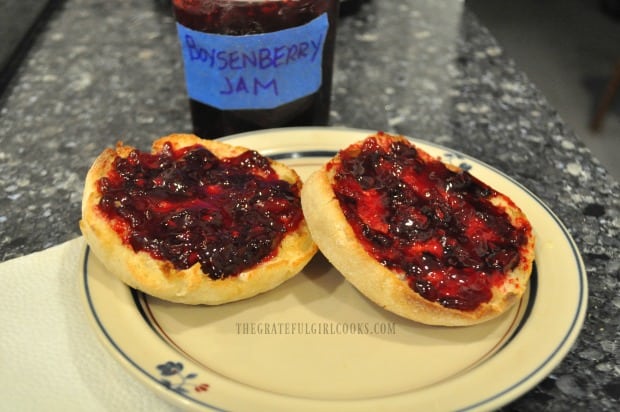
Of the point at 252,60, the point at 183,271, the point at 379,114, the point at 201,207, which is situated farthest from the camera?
the point at 379,114

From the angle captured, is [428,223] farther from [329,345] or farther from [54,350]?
[54,350]

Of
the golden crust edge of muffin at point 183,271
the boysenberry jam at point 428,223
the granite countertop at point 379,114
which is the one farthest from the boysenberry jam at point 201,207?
the granite countertop at point 379,114

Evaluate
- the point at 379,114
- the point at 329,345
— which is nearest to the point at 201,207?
the point at 329,345

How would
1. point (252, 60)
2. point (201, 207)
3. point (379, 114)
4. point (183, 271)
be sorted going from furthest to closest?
1. point (379, 114)
2. point (252, 60)
3. point (201, 207)
4. point (183, 271)

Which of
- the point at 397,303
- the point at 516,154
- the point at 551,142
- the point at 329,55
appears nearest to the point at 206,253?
the point at 397,303

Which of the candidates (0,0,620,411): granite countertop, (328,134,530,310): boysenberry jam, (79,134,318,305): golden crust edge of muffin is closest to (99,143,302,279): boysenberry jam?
(79,134,318,305): golden crust edge of muffin
